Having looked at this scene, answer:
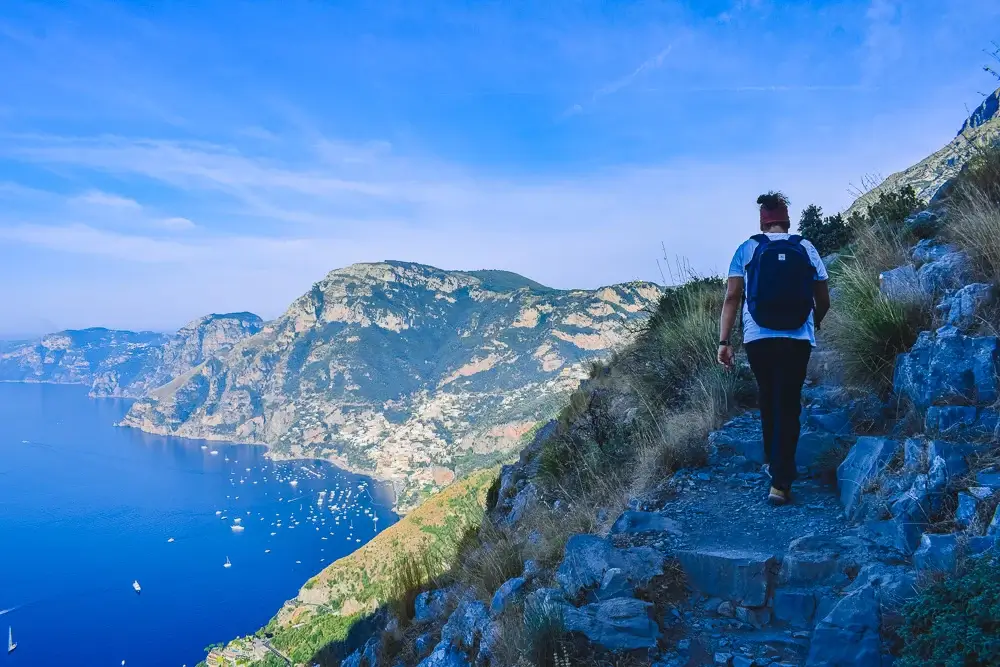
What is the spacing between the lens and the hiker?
3908mm

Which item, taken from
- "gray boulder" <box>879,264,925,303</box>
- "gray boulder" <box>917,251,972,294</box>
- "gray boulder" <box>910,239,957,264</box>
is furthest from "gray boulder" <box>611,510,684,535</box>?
"gray boulder" <box>910,239,957,264</box>

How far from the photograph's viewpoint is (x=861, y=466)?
3.80 m

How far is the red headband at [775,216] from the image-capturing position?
415cm

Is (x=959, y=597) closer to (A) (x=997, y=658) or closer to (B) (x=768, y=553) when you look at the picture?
(A) (x=997, y=658)

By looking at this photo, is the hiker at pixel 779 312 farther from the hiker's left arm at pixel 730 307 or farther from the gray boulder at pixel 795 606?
the gray boulder at pixel 795 606

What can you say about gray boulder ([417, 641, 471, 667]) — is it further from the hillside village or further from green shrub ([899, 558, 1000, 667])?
green shrub ([899, 558, 1000, 667])

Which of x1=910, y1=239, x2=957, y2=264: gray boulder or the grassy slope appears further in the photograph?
the grassy slope

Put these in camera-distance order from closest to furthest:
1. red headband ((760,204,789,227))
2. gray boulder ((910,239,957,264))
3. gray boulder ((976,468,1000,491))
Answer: gray boulder ((976,468,1000,491)) → red headband ((760,204,789,227)) → gray boulder ((910,239,957,264))

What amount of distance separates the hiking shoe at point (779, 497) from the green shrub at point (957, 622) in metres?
1.74

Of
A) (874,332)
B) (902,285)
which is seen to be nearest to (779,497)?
(874,332)

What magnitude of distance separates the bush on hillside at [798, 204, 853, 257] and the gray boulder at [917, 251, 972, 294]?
551 cm

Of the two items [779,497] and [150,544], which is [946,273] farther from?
[150,544]

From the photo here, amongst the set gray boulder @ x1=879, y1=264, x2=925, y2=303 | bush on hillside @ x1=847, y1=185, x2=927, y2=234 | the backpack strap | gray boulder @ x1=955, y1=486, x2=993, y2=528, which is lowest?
gray boulder @ x1=955, y1=486, x2=993, y2=528

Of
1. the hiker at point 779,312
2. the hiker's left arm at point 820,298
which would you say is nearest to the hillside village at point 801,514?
the hiker at point 779,312
